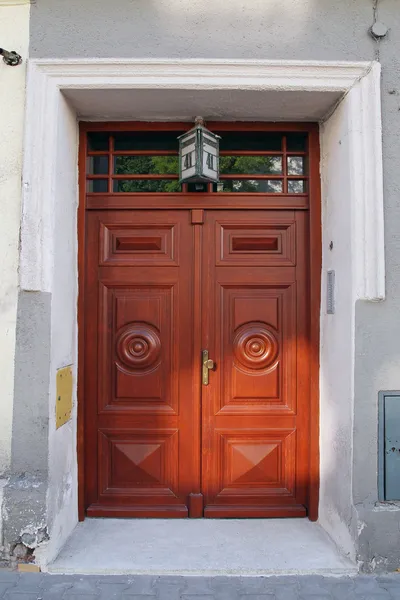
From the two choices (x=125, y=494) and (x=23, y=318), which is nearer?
(x=23, y=318)

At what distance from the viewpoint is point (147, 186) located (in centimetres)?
383

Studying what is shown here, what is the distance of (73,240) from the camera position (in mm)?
3666

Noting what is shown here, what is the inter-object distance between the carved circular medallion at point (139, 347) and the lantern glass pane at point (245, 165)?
1.48 m

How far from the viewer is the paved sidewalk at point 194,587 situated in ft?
9.31

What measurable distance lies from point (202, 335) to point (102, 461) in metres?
1.31

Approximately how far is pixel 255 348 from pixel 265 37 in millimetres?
2306

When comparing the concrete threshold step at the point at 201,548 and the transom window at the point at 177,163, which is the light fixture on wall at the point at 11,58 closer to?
the transom window at the point at 177,163

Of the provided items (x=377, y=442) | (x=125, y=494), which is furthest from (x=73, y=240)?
(x=377, y=442)

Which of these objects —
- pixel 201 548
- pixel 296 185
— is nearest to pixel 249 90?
pixel 296 185

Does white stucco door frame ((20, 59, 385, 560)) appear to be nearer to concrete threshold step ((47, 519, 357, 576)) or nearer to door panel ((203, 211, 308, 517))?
concrete threshold step ((47, 519, 357, 576))

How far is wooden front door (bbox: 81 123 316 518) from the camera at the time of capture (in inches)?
147

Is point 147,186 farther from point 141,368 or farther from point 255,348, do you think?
point 255,348

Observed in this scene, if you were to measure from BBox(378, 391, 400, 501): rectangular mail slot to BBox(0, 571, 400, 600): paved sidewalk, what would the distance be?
546 millimetres

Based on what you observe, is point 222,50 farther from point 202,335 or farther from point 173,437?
point 173,437
